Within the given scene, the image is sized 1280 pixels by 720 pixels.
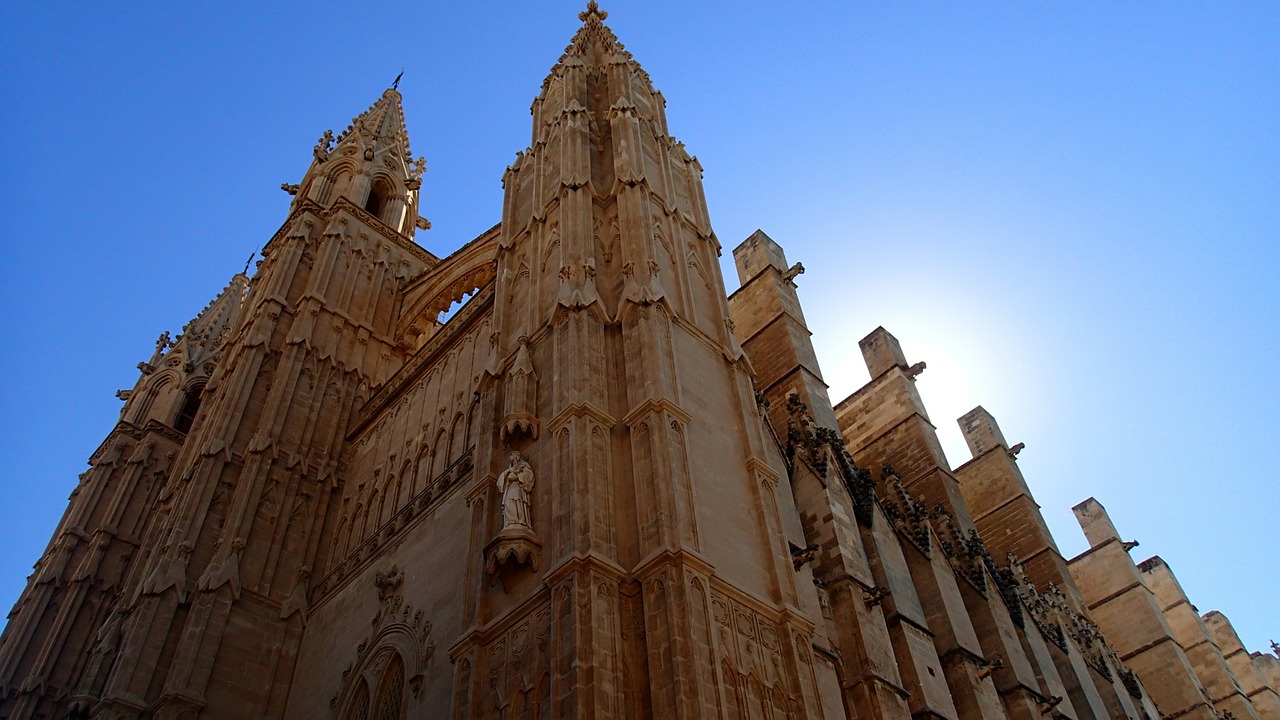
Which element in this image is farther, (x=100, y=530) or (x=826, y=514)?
(x=100, y=530)

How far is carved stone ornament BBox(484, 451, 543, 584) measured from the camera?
9859 mm

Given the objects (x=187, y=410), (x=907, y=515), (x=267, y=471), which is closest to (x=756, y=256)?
(x=907, y=515)

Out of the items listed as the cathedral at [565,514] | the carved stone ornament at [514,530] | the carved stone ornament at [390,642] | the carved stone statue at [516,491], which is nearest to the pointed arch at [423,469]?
the cathedral at [565,514]

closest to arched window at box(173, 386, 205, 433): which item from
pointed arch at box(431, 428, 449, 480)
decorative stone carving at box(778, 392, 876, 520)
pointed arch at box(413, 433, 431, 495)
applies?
pointed arch at box(413, 433, 431, 495)

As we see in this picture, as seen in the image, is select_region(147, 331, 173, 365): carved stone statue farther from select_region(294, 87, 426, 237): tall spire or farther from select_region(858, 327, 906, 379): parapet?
select_region(858, 327, 906, 379): parapet

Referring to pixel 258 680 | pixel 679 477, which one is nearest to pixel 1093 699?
pixel 679 477

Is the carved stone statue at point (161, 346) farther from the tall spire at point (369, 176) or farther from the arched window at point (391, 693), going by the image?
the arched window at point (391, 693)

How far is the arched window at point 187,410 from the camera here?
27703 millimetres

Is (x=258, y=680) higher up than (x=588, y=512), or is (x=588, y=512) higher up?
(x=258, y=680)

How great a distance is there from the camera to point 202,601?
14688 millimetres

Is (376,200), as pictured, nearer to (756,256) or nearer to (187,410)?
(187,410)

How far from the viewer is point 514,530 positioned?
9.97 metres

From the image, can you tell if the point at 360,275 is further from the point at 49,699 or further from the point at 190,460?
the point at 49,699

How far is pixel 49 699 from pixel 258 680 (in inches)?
297
